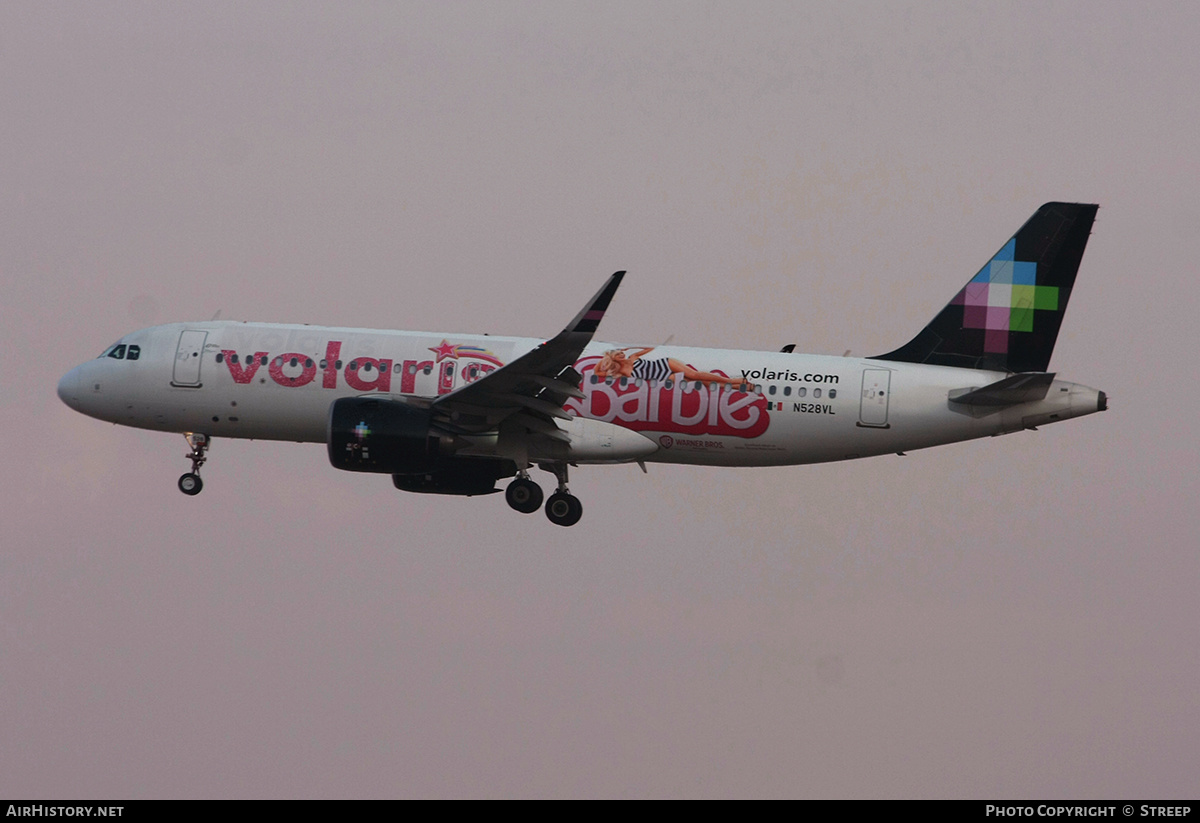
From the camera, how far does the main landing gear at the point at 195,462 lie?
155 feet

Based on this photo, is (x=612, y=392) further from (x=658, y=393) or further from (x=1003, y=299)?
(x=1003, y=299)

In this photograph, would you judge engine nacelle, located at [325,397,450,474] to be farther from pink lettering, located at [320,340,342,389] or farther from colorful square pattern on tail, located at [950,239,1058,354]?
colorful square pattern on tail, located at [950,239,1058,354]

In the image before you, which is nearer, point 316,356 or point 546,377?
point 546,377

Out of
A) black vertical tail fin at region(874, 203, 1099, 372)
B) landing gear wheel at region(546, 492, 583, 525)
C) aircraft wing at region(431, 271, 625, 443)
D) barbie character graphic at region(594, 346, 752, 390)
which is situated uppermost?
black vertical tail fin at region(874, 203, 1099, 372)

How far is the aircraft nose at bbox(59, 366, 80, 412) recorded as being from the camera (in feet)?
157

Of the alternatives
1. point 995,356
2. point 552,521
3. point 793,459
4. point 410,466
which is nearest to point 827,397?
point 793,459

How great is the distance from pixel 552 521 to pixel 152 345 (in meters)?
12.4

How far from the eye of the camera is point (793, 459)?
4494 centimetres

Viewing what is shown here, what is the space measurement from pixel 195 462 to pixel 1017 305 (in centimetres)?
2378

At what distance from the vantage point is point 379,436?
42.4 meters

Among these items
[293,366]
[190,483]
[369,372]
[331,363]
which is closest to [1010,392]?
[369,372]

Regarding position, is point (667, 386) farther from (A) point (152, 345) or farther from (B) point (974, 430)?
(A) point (152, 345)

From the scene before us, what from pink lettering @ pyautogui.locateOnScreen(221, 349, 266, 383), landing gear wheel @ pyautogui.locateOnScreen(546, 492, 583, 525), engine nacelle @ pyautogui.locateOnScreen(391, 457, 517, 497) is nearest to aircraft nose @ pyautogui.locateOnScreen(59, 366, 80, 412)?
pink lettering @ pyautogui.locateOnScreen(221, 349, 266, 383)

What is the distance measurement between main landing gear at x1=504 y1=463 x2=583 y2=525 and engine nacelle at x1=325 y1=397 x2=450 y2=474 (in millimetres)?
3152
